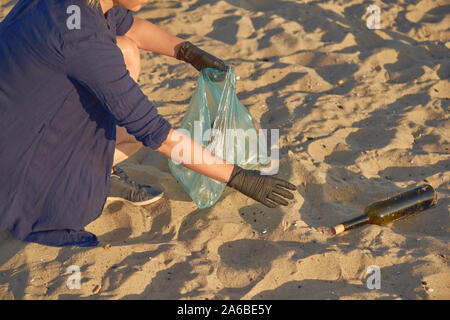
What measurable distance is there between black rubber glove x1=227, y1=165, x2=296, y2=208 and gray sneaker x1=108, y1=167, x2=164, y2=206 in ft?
1.63

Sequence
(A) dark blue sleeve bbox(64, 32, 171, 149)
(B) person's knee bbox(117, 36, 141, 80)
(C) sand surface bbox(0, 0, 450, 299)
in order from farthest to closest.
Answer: (B) person's knee bbox(117, 36, 141, 80) < (C) sand surface bbox(0, 0, 450, 299) < (A) dark blue sleeve bbox(64, 32, 171, 149)

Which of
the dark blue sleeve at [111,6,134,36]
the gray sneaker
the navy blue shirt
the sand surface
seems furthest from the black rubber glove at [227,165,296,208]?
the dark blue sleeve at [111,6,134,36]

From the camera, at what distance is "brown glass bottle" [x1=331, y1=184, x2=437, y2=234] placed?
6.20 ft

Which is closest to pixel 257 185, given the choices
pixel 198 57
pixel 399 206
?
pixel 399 206

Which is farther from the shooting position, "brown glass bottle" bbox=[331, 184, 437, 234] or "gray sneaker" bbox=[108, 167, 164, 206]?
"gray sneaker" bbox=[108, 167, 164, 206]

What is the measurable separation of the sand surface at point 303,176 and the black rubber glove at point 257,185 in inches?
7.7

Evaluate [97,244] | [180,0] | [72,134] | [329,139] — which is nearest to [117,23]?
[72,134]

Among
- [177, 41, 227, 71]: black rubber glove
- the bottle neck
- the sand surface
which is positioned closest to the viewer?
the sand surface

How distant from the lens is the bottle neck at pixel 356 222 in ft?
6.05

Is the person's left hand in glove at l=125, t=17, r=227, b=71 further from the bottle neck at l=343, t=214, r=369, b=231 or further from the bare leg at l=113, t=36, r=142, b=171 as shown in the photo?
the bottle neck at l=343, t=214, r=369, b=231

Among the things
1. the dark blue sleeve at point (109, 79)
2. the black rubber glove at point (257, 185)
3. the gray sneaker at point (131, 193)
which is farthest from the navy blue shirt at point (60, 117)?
the black rubber glove at point (257, 185)

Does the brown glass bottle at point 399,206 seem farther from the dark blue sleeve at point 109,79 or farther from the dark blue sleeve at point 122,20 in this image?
the dark blue sleeve at point 122,20

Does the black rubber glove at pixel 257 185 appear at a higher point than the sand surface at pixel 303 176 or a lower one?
higher

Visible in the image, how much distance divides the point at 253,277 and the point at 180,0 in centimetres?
283
